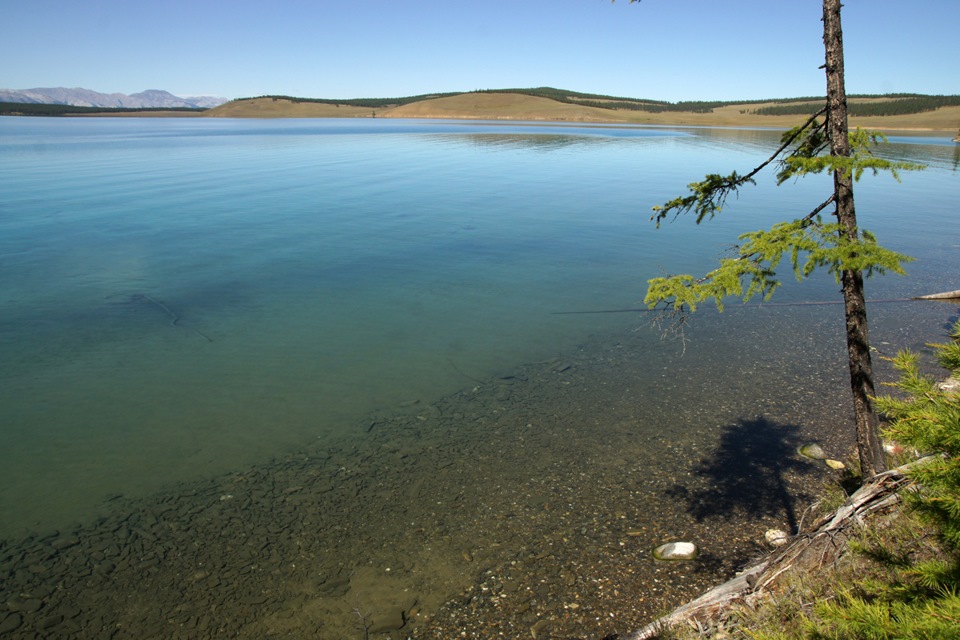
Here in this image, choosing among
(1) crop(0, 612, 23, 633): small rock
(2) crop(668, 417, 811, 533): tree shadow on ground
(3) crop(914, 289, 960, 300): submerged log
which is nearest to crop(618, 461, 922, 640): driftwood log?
(2) crop(668, 417, 811, 533): tree shadow on ground

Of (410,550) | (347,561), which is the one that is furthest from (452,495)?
(347,561)

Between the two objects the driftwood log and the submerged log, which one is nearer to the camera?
the driftwood log

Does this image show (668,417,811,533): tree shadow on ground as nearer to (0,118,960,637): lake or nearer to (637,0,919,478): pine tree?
(0,118,960,637): lake

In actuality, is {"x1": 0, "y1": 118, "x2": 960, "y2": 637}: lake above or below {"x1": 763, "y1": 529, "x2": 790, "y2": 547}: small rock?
above

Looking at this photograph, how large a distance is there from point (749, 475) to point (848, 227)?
413 centimetres

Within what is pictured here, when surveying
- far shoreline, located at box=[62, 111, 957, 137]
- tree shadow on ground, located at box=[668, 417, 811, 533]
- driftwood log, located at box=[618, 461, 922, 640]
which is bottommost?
tree shadow on ground, located at box=[668, 417, 811, 533]

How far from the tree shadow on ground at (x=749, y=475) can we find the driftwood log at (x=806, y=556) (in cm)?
249

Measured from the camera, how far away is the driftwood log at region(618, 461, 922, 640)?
5391mm

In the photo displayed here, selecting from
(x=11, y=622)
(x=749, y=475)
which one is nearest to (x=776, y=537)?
(x=749, y=475)

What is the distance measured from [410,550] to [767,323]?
12.0 meters

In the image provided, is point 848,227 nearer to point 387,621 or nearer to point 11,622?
point 387,621

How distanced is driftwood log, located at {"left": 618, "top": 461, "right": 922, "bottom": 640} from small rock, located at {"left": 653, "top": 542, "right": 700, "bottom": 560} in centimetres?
154

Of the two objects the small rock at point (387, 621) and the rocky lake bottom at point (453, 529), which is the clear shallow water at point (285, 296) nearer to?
the rocky lake bottom at point (453, 529)

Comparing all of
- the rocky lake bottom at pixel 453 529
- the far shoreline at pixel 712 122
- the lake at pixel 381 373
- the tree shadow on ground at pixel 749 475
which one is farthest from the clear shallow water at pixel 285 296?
the far shoreline at pixel 712 122
